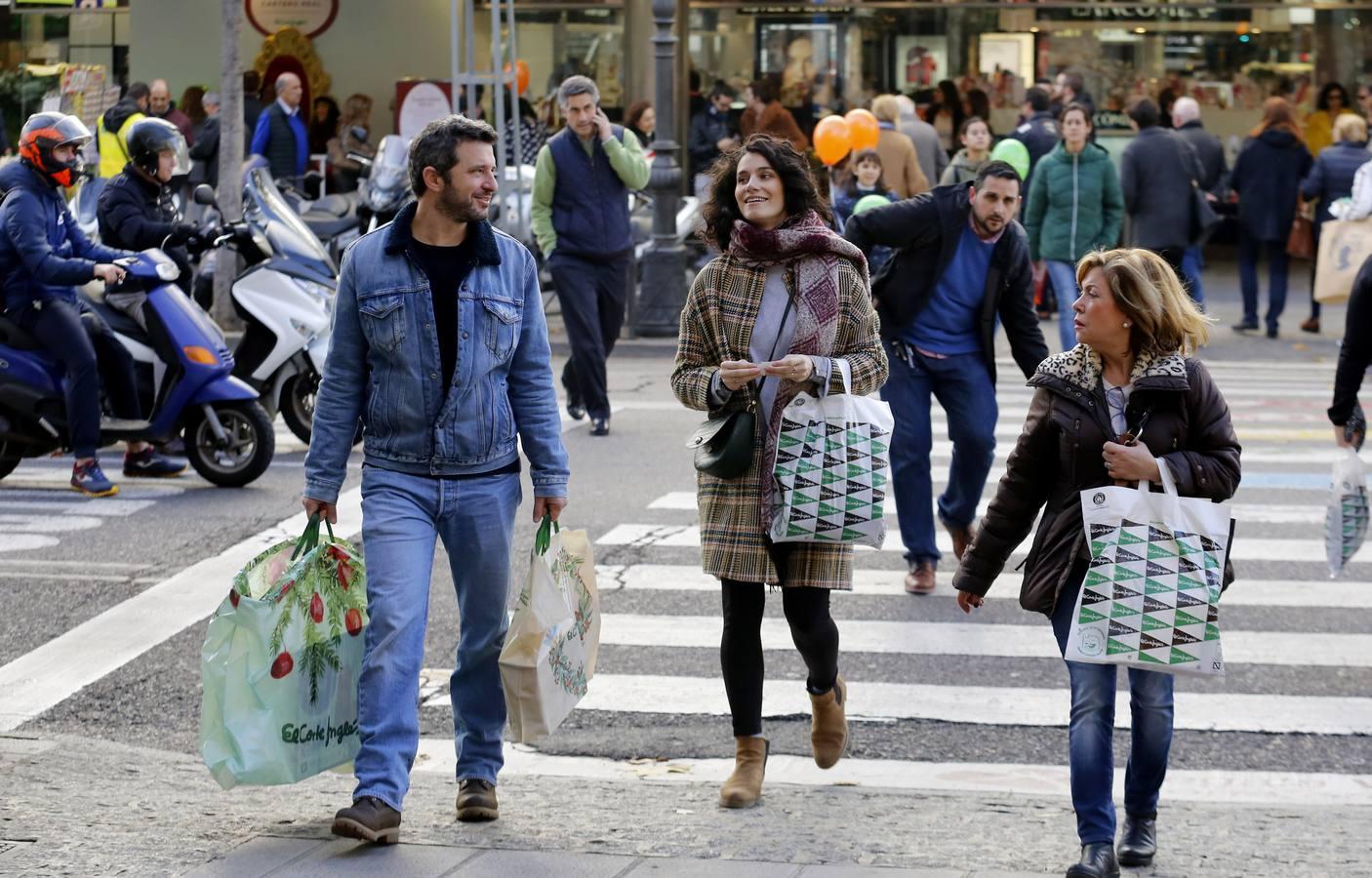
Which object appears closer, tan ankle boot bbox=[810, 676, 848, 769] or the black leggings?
the black leggings

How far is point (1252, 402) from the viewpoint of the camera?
13328 mm

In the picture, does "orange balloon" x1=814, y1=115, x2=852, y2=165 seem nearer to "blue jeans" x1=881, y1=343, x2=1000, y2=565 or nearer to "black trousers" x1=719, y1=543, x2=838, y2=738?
"blue jeans" x1=881, y1=343, x2=1000, y2=565

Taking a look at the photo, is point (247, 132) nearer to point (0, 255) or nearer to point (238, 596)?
point (0, 255)

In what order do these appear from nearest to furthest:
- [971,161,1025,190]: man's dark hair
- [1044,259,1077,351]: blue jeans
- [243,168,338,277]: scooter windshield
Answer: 1. [971,161,1025,190]: man's dark hair
2. [243,168,338,277]: scooter windshield
3. [1044,259,1077,351]: blue jeans

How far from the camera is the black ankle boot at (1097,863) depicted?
181 inches

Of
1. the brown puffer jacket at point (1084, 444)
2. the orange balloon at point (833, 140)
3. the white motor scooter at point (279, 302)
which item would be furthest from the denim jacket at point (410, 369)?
the orange balloon at point (833, 140)

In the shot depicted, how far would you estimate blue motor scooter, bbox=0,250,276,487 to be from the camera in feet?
32.9

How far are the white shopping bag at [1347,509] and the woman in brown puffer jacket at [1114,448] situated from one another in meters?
2.41

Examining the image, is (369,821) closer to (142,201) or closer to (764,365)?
(764,365)

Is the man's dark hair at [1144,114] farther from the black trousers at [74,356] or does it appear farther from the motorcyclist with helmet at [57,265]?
the black trousers at [74,356]

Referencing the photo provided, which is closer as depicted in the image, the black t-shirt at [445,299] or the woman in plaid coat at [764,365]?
the black t-shirt at [445,299]

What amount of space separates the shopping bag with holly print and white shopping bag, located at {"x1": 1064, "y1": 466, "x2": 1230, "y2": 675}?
1.88 meters

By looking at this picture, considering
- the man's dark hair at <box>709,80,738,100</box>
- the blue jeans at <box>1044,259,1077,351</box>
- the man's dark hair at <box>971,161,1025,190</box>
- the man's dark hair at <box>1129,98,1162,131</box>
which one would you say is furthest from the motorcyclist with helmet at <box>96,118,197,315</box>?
the man's dark hair at <box>709,80,738,100</box>

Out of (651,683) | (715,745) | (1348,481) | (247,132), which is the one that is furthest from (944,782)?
(247,132)
